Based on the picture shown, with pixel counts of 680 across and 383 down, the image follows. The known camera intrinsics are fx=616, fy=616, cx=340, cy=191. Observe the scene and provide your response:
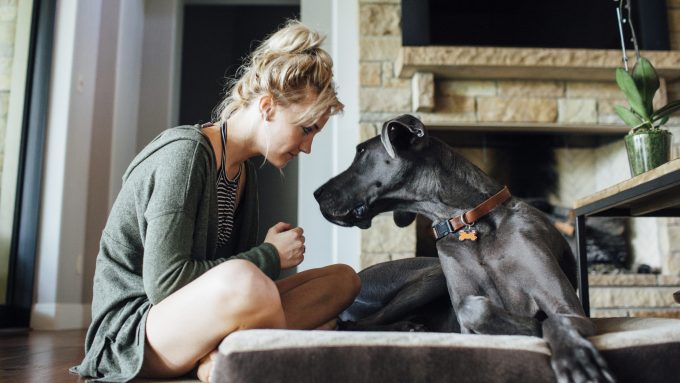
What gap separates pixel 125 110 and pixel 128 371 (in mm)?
2963

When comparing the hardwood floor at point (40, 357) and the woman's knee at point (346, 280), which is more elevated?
the woman's knee at point (346, 280)

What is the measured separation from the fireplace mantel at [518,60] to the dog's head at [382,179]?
172 cm

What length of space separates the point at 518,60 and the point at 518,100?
22 centimetres

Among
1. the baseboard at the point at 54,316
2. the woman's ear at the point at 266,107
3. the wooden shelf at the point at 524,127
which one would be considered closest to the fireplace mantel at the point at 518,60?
the wooden shelf at the point at 524,127

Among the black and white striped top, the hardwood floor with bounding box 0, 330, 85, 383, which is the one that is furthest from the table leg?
the hardwood floor with bounding box 0, 330, 85, 383

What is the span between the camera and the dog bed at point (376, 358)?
911 mm

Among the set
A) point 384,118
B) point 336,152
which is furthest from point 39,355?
point 384,118

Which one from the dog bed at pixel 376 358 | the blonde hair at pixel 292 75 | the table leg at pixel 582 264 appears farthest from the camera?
the table leg at pixel 582 264

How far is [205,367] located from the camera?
119 centimetres

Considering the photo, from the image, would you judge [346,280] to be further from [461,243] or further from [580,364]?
[580,364]

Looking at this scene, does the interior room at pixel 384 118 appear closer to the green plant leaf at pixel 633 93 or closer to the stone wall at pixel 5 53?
the stone wall at pixel 5 53

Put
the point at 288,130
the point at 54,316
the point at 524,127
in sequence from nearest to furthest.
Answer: the point at 288,130, the point at 54,316, the point at 524,127

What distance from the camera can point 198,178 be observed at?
121cm

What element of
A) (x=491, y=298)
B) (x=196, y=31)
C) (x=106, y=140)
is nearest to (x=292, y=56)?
(x=491, y=298)
